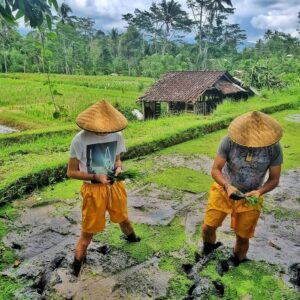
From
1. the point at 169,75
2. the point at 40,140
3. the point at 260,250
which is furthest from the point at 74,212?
the point at 169,75

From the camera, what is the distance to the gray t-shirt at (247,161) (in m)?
3.07

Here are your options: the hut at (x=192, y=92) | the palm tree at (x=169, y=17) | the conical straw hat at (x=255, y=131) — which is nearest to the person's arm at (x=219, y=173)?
the conical straw hat at (x=255, y=131)

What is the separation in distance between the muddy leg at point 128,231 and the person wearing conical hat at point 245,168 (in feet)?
2.53

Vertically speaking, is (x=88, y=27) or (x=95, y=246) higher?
(x=88, y=27)

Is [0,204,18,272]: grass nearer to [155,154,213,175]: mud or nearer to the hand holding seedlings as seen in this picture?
the hand holding seedlings

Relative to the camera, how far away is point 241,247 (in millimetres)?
3385

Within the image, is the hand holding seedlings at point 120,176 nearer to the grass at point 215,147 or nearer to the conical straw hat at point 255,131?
the conical straw hat at point 255,131

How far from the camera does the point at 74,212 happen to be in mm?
4574

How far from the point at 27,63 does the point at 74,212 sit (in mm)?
39529

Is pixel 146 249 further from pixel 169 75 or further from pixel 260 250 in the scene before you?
pixel 169 75

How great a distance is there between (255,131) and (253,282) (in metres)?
1.26

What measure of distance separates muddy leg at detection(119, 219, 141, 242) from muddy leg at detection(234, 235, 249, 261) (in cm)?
97

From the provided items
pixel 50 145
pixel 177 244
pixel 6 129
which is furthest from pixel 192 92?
pixel 177 244

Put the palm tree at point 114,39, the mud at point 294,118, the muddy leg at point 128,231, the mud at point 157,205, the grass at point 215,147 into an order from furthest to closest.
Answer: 1. the palm tree at point 114,39
2. the mud at point 294,118
3. the grass at point 215,147
4. the mud at point 157,205
5. the muddy leg at point 128,231
